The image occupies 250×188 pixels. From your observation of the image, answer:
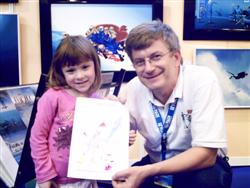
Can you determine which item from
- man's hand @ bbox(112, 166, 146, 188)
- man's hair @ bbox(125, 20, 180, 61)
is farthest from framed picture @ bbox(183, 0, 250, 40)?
man's hand @ bbox(112, 166, 146, 188)

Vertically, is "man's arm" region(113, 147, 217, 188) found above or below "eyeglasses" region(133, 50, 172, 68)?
below

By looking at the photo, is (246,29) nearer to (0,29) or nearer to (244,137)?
(244,137)

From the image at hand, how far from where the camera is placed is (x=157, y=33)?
1.20 meters

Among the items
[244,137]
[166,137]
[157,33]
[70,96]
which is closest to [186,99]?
[166,137]

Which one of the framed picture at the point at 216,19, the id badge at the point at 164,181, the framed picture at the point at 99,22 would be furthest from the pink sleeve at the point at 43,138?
the framed picture at the point at 216,19

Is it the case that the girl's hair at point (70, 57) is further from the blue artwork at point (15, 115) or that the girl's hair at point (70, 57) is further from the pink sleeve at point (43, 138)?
the blue artwork at point (15, 115)

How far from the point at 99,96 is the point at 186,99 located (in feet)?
1.08

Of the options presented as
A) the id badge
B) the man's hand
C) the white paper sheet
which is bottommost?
the id badge

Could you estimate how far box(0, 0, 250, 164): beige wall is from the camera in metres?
1.99

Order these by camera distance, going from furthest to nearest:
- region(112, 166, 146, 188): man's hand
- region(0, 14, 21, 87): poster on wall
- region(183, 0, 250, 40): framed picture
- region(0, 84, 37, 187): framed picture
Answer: region(183, 0, 250, 40): framed picture
region(0, 14, 21, 87): poster on wall
region(0, 84, 37, 187): framed picture
region(112, 166, 146, 188): man's hand

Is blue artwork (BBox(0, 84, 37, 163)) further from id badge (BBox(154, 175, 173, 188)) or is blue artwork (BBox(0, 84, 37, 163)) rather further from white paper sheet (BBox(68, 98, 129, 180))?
id badge (BBox(154, 175, 173, 188))

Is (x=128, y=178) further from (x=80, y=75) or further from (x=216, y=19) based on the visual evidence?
(x=216, y=19)

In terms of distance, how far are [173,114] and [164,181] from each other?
0.28m

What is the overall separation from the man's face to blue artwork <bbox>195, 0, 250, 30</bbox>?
0.91m
